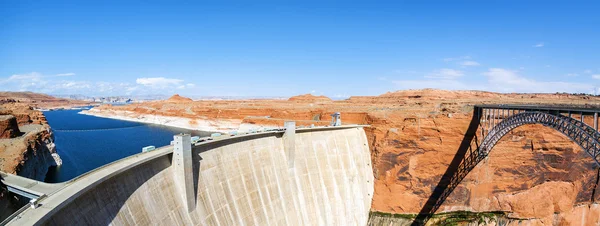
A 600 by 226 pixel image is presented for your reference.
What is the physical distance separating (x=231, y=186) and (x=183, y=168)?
4593mm

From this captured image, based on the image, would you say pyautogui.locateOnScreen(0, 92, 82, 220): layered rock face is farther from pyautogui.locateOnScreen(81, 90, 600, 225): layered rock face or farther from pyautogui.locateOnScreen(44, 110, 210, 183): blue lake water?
pyautogui.locateOnScreen(81, 90, 600, 225): layered rock face

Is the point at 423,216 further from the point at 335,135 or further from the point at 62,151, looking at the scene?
the point at 62,151

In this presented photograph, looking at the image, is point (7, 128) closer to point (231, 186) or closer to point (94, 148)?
point (94, 148)

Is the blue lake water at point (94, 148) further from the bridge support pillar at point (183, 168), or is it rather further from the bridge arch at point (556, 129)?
the bridge arch at point (556, 129)

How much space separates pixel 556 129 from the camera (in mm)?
18969

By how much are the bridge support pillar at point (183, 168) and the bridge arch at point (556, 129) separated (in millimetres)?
22385

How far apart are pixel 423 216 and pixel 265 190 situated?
17.2 metres

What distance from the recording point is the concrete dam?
527 inches

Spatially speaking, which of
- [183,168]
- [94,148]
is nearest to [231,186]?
[183,168]

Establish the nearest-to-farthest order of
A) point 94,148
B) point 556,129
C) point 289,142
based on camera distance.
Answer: point 556,129
point 289,142
point 94,148

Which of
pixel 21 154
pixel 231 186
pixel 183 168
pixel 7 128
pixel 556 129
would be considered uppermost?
pixel 556 129

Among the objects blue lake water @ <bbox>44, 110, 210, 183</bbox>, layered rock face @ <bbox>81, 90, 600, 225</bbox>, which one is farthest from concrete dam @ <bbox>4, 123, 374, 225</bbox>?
blue lake water @ <bbox>44, 110, 210, 183</bbox>

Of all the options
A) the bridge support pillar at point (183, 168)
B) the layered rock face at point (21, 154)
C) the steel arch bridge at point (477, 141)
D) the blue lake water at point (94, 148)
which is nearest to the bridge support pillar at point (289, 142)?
the bridge support pillar at point (183, 168)

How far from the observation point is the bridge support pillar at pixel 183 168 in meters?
18.4
